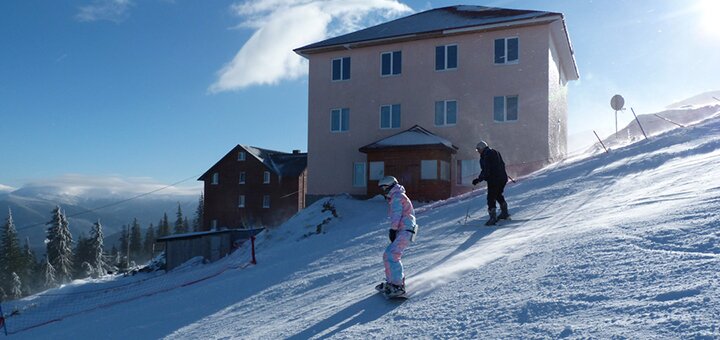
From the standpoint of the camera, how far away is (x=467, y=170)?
24875mm

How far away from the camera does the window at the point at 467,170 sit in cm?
2459

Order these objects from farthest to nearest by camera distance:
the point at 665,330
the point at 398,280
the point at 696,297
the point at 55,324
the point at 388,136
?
the point at 388,136 → the point at 55,324 → the point at 398,280 → the point at 696,297 → the point at 665,330

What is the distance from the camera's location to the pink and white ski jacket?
7.06 metres

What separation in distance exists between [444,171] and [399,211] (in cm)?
1737

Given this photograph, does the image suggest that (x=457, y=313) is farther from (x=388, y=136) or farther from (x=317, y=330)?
(x=388, y=136)

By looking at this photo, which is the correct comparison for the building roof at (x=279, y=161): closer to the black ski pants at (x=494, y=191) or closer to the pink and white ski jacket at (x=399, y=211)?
the black ski pants at (x=494, y=191)

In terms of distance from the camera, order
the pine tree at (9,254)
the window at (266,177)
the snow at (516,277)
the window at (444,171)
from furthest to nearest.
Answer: the pine tree at (9,254)
the window at (266,177)
the window at (444,171)
the snow at (516,277)

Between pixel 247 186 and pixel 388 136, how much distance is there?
2521 centimetres

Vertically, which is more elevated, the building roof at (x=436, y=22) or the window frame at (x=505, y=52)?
the building roof at (x=436, y=22)

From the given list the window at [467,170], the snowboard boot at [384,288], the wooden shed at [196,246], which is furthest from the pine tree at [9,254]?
the snowboard boot at [384,288]

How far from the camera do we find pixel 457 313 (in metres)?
5.87

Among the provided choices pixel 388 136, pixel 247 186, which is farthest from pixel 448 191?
pixel 247 186

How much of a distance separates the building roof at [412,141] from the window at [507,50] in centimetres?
444

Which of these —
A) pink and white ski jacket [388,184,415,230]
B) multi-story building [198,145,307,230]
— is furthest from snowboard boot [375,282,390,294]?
multi-story building [198,145,307,230]
